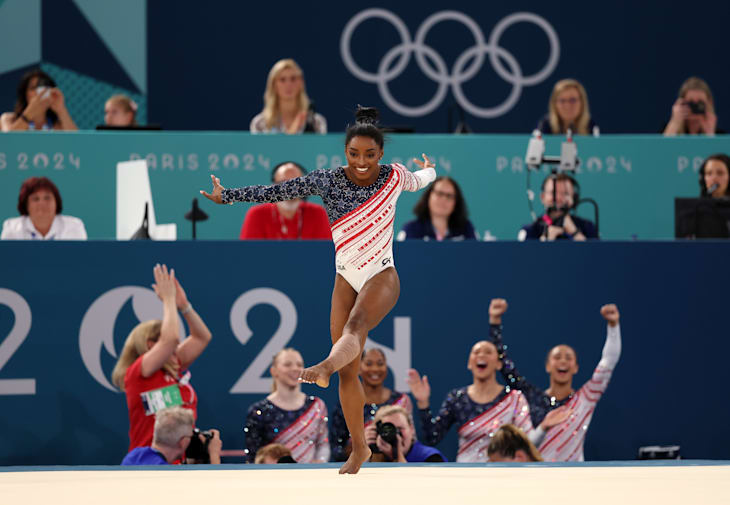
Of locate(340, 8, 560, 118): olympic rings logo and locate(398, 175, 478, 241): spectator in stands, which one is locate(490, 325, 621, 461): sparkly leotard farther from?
locate(340, 8, 560, 118): olympic rings logo

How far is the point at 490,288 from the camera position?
7090mm

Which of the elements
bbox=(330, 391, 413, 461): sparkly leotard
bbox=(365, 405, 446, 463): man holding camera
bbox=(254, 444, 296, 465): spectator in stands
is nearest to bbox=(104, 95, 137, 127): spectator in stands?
bbox=(330, 391, 413, 461): sparkly leotard

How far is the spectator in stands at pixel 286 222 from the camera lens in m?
7.57

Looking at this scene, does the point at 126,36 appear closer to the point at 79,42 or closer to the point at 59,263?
the point at 79,42

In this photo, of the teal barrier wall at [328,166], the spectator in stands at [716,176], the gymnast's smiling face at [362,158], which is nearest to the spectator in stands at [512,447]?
the gymnast's smiling face at [362,158]

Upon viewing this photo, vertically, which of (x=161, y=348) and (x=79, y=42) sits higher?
(x=79, y=42)

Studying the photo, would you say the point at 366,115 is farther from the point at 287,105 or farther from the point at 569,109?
the point at 569,109

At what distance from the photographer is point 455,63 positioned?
11438 mm

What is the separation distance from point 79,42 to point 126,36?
474mm

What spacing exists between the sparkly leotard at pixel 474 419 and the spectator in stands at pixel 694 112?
3.38 m

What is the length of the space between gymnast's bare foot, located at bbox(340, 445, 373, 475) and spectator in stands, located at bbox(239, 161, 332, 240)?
9.90 ft

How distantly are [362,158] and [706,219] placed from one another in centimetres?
376

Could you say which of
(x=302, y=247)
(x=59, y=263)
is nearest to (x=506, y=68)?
(x=302, y=247)

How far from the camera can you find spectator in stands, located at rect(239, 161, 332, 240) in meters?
7.57
